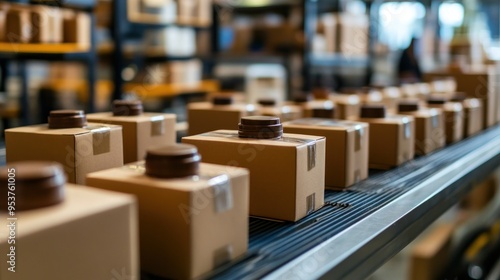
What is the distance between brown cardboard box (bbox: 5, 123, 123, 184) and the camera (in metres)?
0.97

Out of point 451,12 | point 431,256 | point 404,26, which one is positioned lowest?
point 431,256

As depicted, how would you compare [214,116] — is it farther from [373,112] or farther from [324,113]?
[373,112]

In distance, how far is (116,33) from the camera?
3.73m

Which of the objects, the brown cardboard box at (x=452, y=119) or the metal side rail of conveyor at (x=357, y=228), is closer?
the metal side rail of conveyor at (x=357, y=228)

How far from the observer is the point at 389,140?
1542mm

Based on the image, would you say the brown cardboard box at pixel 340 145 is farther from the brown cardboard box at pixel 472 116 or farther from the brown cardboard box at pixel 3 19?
the brown cardboard box at pixel 3 19

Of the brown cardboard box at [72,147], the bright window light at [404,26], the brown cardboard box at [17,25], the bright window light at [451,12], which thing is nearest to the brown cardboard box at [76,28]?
the brown cardboard box at [17,25]

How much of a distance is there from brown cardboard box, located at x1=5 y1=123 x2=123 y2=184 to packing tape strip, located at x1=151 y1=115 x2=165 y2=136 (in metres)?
0.17

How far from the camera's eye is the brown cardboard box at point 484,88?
252 centimetres

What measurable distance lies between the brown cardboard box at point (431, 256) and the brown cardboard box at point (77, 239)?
211cm

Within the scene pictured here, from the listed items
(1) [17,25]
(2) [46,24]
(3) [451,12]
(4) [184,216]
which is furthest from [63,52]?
(3) [451,12]

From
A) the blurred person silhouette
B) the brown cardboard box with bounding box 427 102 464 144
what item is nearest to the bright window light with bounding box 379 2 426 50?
the blurred person silhouette

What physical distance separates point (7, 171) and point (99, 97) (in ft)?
18.6

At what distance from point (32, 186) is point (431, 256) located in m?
2.27
